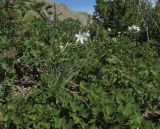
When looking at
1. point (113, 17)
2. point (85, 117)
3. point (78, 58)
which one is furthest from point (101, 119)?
point (113, 17)

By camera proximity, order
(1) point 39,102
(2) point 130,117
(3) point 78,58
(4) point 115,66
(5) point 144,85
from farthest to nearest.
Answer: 1. (3) point 78,58
2. (4) point 115,66
3. (5) point 144,85
4. (1) point 39,102
5. (2) point 130,117

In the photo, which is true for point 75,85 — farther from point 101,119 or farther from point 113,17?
point 113,17

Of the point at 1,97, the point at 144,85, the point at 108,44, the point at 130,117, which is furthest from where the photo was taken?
the point at 108,44

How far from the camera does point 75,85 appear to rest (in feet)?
15.9

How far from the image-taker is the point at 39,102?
11.9 feet

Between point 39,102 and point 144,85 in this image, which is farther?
point 144,85

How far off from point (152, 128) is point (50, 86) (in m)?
1.34

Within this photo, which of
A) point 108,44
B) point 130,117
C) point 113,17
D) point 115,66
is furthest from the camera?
point 113,17

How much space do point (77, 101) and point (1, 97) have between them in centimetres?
129

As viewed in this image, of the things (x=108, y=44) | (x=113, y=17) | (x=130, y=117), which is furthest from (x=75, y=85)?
(x=113, y=17)

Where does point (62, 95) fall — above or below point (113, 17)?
above

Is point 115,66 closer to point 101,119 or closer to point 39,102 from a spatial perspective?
point 39,102

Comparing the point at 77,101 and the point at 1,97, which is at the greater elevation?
the point at 77,101

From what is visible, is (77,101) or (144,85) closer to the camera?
(77,101)
